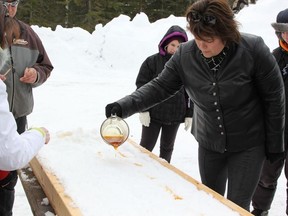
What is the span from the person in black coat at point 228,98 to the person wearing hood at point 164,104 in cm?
139

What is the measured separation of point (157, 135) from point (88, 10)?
22057 mm

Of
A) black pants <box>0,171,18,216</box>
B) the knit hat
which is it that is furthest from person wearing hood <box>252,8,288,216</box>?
black pants <box>0,171,18,216</box>

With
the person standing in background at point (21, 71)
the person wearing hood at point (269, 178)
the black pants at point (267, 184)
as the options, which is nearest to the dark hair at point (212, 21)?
the person wearing hood at point (269, 178)

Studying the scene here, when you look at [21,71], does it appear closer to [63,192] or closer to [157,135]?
[63,192]

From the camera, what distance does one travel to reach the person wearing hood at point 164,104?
165 inches

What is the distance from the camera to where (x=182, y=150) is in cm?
561

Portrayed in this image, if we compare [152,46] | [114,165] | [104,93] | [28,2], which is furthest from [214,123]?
[28,2]

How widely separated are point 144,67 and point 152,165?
1.80 meters

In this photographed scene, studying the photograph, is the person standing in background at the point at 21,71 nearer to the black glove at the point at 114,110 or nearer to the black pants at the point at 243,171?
the black glove at the point at 114,110

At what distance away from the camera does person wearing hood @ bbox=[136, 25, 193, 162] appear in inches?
165

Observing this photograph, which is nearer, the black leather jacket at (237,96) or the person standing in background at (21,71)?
the black leather jacket at (237,96)

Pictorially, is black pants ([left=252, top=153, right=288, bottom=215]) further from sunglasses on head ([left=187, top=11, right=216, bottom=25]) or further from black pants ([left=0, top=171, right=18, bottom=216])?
black pants ([left=0, top=171, right=18, bottom=216])

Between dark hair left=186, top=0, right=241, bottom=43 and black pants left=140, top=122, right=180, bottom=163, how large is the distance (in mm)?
2116

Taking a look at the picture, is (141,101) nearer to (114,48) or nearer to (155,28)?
(114,48)
